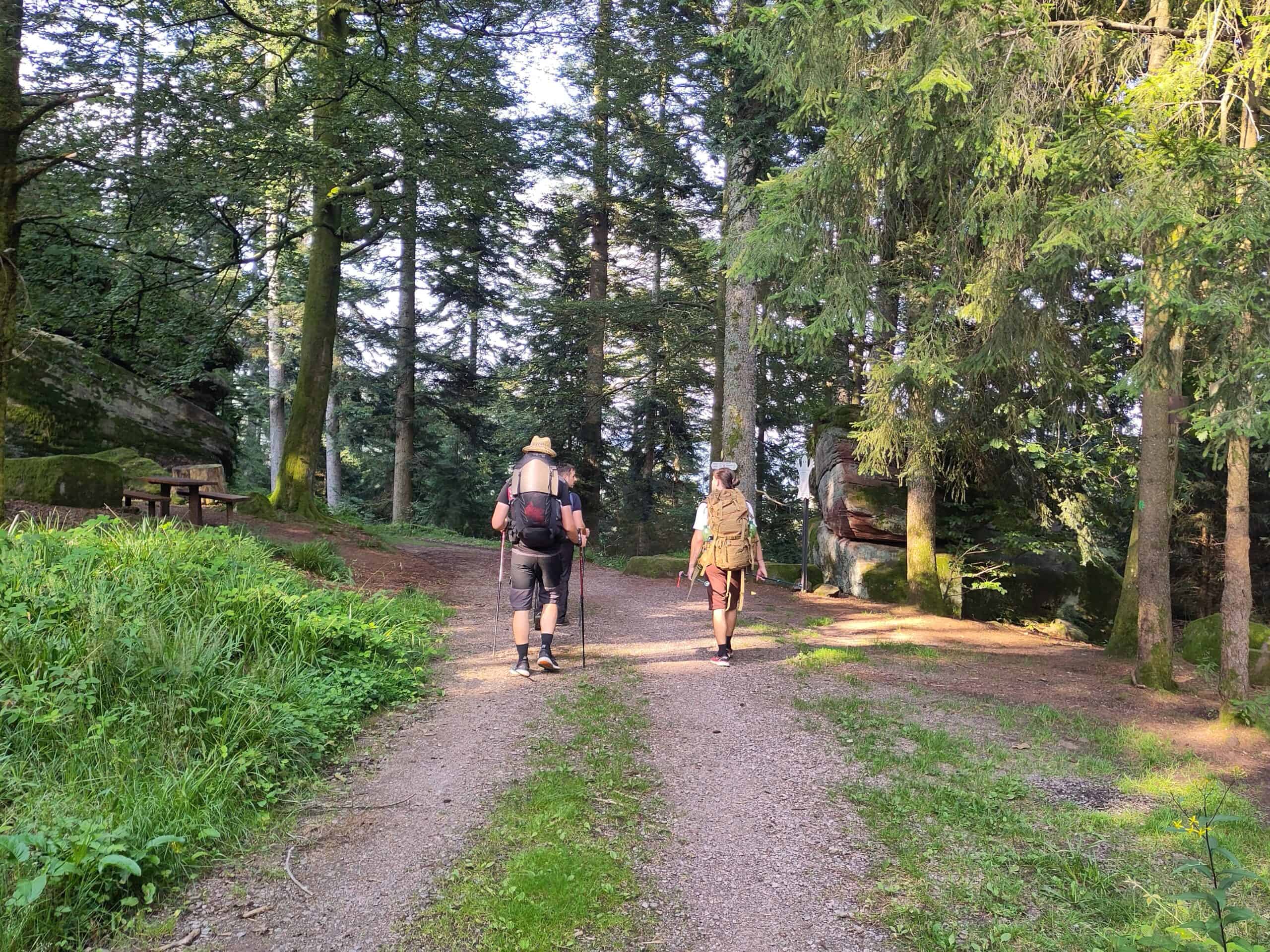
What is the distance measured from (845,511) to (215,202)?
37.6 feet

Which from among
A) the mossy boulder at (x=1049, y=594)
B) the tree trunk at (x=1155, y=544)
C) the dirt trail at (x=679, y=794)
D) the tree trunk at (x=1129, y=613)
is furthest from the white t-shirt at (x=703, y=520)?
the mossy boulder at (x=1049, y=594)

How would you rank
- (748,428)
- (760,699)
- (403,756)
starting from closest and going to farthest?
1. (403,756)
2. (760,699)
3. (748,428)

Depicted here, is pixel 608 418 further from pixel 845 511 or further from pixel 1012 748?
pixel 1012 748

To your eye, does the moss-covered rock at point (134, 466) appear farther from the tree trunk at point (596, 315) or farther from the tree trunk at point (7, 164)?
the tree trunk at point (596, 315)

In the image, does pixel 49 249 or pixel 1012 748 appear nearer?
pixel 1012 748

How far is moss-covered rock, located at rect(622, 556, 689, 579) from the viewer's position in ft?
46.9

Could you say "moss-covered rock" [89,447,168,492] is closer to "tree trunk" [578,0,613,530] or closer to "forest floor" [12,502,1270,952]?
→ "forest floor" [12,502,1270,952]

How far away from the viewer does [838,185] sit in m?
7.35

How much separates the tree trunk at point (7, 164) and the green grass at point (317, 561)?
3018mm

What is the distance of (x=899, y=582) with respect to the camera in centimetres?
1301

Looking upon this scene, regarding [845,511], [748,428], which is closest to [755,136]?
[748,428]

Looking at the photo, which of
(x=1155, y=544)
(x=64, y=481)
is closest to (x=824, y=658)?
(x=1155, y=544)

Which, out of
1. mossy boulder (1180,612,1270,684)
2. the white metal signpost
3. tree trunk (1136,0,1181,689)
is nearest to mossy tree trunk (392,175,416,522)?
the white metal signpost

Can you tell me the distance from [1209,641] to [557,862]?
932cm
